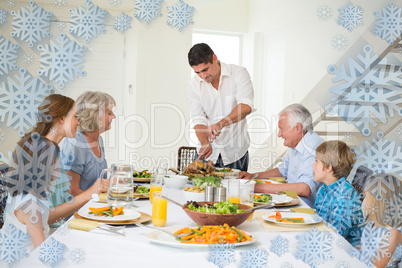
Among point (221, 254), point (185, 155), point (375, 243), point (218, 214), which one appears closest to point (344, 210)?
point (375, 243)

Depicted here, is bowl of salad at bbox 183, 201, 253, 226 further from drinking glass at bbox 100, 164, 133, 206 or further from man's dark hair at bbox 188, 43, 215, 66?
man's dark hair at bbox 188, 43, 215, 66

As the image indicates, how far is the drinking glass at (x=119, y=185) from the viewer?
1479 mm

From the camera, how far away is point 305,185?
6.68ft

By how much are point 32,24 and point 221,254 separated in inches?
51.6

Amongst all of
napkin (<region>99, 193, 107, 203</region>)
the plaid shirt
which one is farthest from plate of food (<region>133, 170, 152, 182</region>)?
the plaid shirt

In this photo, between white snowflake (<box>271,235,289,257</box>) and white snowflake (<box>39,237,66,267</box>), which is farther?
white snowflake (<box>271,235,289,257</box>)

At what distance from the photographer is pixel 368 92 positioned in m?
2.79

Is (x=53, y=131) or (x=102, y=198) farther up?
(x=53, y=131)

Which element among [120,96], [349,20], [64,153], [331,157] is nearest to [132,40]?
[120,96]

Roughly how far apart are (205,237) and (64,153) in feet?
3.86

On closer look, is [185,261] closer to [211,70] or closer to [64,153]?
[64,153]

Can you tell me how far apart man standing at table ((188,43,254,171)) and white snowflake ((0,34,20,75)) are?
135 cm

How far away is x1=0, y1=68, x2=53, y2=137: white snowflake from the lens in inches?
68.9

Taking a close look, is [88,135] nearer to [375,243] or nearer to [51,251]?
[51,251]
